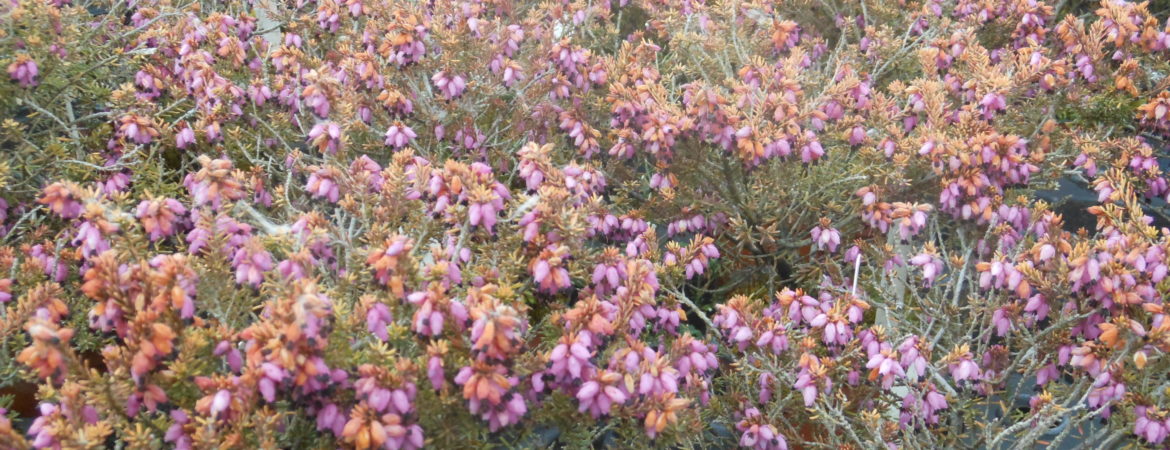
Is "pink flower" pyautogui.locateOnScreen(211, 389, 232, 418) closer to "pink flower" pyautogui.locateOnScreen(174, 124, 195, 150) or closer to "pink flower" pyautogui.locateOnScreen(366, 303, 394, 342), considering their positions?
"pink flower" pyautogui.locateOnScreen(366, 303, 394, 342)

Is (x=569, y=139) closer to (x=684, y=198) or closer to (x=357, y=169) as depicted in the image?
(x=684, y=198)

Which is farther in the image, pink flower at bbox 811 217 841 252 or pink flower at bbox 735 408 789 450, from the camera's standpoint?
pink flower at bbox 811 217 841 252

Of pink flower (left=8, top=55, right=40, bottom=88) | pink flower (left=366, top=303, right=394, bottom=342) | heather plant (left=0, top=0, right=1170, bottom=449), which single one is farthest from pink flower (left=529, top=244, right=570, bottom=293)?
pink flower (left=8, top=55, right=40, bottom=88)

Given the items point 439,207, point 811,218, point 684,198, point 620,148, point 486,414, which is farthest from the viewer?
point 811,218

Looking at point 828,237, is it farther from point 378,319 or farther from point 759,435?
point 378,319

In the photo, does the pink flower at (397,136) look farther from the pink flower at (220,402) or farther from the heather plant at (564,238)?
the pink flower at (220,402)

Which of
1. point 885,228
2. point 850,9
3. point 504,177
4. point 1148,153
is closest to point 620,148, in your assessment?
point 504,177

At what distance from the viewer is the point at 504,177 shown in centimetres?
482

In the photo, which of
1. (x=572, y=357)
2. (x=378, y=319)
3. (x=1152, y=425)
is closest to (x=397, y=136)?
(x=378, y=319)

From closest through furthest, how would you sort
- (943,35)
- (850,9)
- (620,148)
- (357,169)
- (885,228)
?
(357,169) < (885,228) < (620,148) < (943,35) < (850,9)

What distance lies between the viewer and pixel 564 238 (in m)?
2.53

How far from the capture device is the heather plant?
2102mm

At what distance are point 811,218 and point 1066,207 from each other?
2.38m

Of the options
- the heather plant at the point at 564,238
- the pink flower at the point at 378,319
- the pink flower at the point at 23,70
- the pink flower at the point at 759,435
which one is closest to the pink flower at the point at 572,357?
the heather plant at the point at 564,238
